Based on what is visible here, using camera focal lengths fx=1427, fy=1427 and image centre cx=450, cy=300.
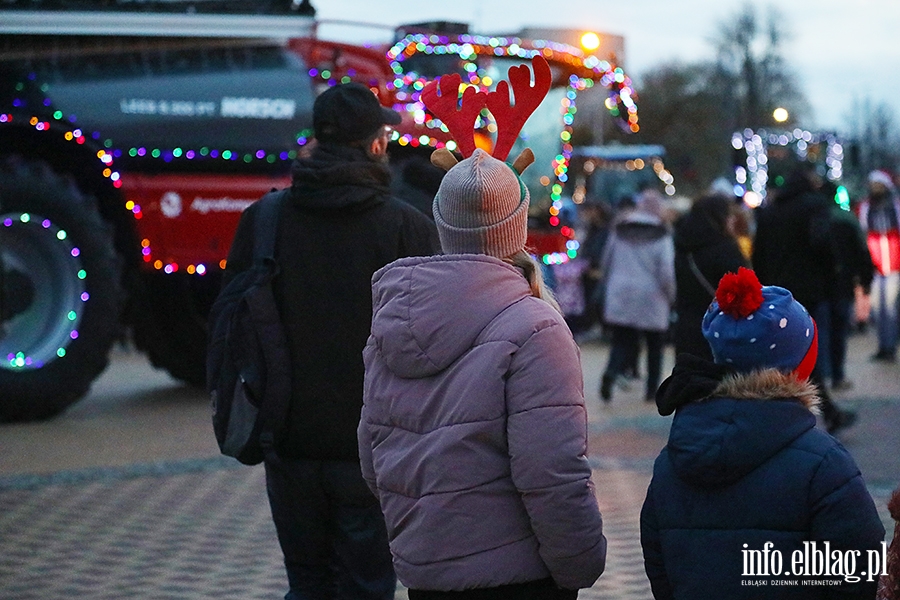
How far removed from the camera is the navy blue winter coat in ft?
9.41

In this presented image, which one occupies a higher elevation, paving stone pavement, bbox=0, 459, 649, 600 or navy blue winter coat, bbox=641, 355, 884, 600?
navy blue winter coat, bbox=641, 355, 884, 600

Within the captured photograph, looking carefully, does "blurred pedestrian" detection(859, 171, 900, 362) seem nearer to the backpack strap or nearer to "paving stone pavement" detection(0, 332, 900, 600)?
"paving stone pavement" detection(0, 332, 900, 600)

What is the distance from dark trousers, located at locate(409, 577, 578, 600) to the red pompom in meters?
0.70

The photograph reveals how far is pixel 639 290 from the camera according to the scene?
1116 centimetres

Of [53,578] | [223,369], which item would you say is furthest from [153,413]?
[223,369]

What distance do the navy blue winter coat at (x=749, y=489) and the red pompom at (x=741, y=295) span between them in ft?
0.43

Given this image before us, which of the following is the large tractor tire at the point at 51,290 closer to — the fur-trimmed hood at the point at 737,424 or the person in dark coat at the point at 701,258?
the person in dark coat at the point at 701,258

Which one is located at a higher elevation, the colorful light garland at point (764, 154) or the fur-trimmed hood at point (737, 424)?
the fur-trimmed hood at point (737, 424)

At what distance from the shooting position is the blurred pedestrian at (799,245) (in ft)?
30.4

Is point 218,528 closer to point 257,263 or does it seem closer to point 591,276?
point 257,263

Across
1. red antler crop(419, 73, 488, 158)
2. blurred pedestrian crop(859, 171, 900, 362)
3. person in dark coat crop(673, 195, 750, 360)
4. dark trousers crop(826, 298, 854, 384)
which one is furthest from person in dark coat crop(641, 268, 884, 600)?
blurred pedestrian crop(859, 171, 900, 362)

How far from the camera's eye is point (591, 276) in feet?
56.6

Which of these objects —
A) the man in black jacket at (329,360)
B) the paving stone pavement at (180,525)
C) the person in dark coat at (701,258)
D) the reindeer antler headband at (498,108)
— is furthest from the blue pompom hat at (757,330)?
the person in dark coat at (701,258)

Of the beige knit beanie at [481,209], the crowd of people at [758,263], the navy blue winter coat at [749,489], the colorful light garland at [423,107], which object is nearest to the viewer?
the navy blue winter coat at [749,489]
